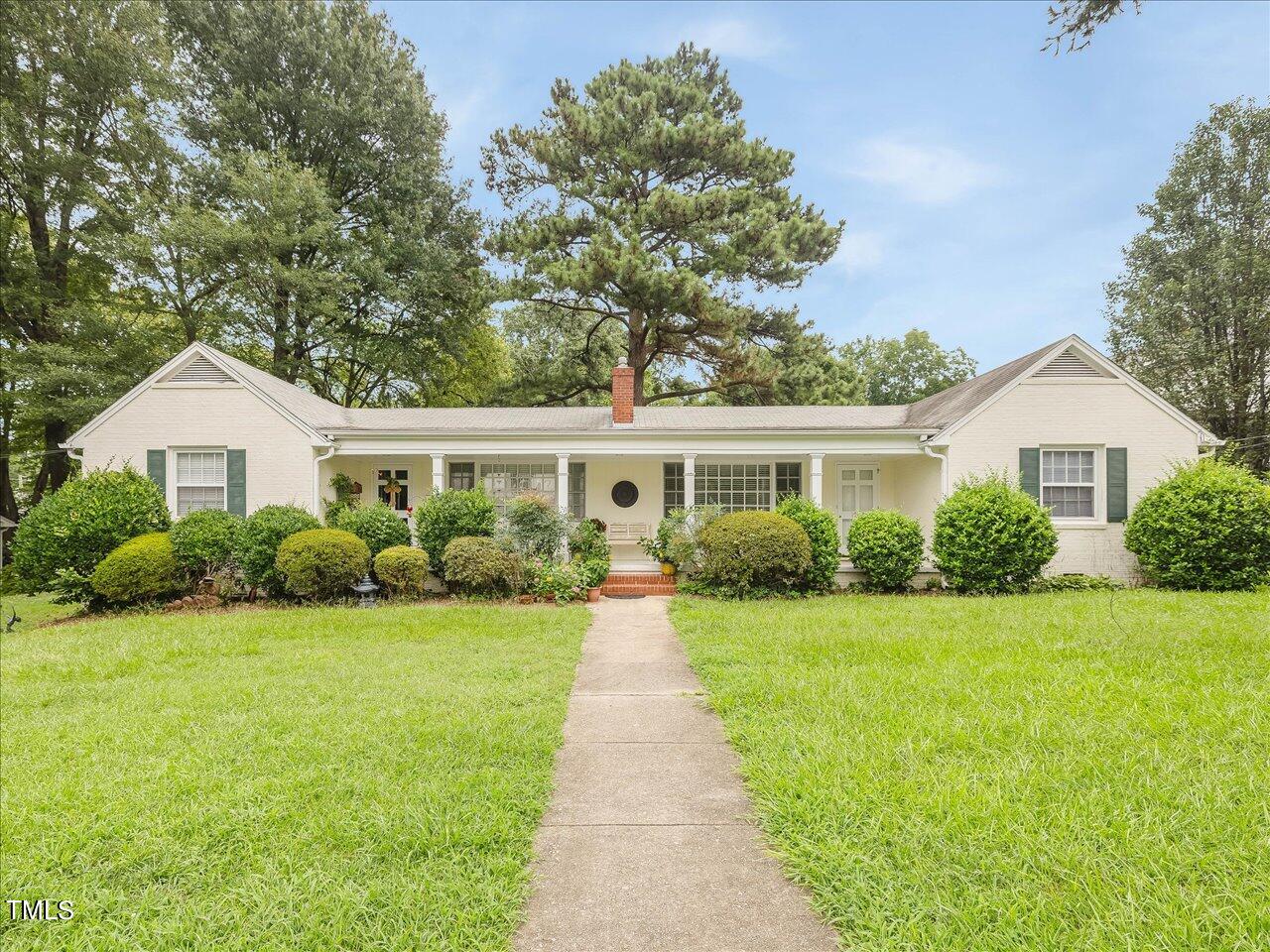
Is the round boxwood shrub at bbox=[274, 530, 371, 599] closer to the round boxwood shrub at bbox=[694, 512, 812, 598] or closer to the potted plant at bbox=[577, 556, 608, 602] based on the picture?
the potted plant at bbox=[577, 556, 608, 602]

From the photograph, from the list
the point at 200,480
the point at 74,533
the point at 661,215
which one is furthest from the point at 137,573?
the point at 661,215

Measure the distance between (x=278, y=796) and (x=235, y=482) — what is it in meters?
11.2

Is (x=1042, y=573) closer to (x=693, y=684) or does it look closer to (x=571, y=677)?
(x=693, y=684)

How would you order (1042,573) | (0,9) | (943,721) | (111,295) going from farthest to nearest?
1. (111,295)
2. (0,9)
3. (1042,573)
4. (943,721)

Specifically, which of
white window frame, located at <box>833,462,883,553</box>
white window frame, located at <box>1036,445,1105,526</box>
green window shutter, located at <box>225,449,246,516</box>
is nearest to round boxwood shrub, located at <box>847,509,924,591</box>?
white window frame, located at <box>833,462,883,553</box>

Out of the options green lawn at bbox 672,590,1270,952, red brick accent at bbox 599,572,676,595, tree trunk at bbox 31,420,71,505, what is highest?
tree trunk at bbox 31,420,71,505

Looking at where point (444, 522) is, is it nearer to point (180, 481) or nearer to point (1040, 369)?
point (180, 481)

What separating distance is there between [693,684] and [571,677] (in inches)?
50.8

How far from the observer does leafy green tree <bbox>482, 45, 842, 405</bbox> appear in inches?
713

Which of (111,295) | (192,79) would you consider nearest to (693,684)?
(111,295)

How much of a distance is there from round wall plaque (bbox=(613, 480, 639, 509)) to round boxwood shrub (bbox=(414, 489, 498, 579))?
3983 mm

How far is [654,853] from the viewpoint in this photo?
311 centimetres

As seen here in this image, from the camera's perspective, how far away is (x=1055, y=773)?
363cm

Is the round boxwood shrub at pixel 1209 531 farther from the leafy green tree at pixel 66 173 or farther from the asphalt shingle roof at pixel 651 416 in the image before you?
the leafy green tree at pixel 66 173
